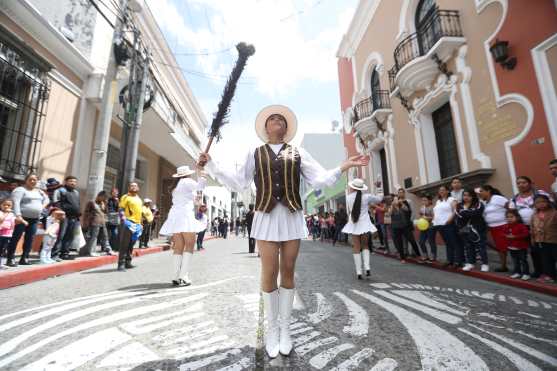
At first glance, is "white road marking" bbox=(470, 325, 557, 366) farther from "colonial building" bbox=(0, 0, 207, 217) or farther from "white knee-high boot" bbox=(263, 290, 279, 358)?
"colonial building" bbox=(0, 0, 207, 217)

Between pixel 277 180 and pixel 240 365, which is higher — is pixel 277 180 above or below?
above

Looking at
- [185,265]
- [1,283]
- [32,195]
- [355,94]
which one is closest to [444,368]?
[185,265]

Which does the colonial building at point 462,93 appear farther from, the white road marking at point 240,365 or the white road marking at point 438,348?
the white road marking at point 240,365

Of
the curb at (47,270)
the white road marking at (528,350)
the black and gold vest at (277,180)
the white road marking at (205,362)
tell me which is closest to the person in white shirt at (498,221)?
the white road marking at (528,350)

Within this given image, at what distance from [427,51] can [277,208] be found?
10.4 meters

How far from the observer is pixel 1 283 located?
408 centimetres

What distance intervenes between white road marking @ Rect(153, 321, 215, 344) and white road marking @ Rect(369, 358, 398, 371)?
4.67 ft

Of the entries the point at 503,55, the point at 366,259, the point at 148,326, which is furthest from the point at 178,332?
the point at 503,55

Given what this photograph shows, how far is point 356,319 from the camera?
2707 millimetres

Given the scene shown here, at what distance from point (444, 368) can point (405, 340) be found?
43 cm

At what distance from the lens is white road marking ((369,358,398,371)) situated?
5.90 feet

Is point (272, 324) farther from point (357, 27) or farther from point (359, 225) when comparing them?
point (357, 27)

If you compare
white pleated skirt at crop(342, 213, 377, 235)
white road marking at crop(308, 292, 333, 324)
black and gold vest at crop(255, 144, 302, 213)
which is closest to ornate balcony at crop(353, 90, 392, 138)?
white pleated skirt at crop(342, 213, 377, 235)

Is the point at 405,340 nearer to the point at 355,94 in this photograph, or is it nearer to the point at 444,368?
the point at 444,368
